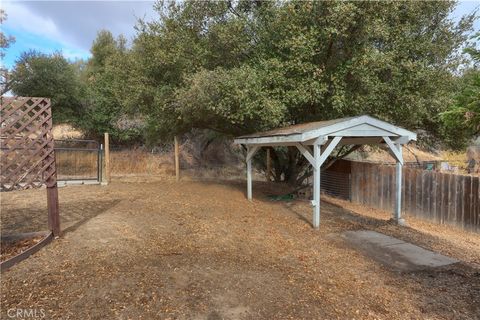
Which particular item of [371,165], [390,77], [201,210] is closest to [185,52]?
[201,210]

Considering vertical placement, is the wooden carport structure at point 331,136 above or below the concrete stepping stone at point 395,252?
above

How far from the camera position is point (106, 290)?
352cm

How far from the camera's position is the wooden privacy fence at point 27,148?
4.61 meters

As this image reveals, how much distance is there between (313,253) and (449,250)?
2.39 metres

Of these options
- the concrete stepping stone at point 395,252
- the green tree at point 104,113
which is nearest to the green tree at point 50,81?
the green tree at point 104,113

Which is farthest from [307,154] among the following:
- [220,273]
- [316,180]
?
[220,273]

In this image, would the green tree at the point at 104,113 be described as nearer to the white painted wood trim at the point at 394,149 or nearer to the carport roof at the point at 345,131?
the carport roof at the point at 345,131

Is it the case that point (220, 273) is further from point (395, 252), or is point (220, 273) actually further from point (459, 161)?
point (459, 161)

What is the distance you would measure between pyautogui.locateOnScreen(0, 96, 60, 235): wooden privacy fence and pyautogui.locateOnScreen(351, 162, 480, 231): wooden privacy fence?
28.0 feet

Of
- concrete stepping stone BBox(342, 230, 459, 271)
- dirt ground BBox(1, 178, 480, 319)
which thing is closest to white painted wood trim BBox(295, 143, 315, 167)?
dirt ground BBox(1, 178, 480, 319)

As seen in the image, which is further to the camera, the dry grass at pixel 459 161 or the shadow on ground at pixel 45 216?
the dry grass at pixel 459 161

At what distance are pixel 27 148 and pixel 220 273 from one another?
3.23 m

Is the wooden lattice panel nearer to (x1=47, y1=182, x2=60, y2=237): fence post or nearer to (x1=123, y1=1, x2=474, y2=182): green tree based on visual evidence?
(x1=47, y1=182, x2=60, y2=237): fence post

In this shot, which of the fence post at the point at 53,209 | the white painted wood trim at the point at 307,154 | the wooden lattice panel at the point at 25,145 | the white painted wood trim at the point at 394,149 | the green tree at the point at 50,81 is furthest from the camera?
the green tree at the point at 50,81
